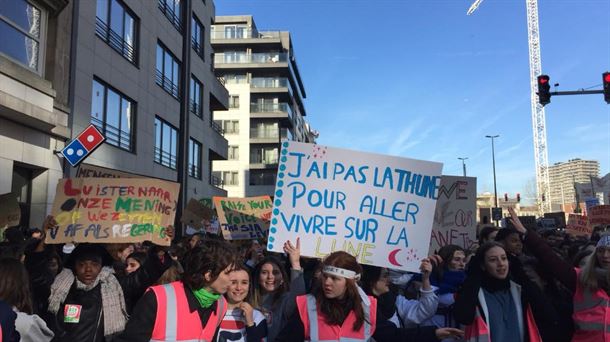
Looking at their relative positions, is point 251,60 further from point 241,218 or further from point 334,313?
point 334,313

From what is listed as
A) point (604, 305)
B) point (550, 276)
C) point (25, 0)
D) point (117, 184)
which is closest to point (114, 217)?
point (117, 184)

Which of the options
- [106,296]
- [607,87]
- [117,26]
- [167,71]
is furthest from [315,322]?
[167,71]

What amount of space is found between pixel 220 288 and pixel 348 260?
1.05 meters

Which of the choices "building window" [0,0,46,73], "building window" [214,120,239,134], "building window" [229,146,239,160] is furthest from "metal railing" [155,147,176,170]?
"building window" [214,120,239,134]

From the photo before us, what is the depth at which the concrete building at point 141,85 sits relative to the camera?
13.6 meters

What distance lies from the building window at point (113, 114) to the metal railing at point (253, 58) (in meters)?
44.1

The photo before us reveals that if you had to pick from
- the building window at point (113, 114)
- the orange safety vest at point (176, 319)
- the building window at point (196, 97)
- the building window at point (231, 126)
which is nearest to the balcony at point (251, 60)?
the building window at point (231, 126)

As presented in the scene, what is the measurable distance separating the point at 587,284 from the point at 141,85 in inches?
672

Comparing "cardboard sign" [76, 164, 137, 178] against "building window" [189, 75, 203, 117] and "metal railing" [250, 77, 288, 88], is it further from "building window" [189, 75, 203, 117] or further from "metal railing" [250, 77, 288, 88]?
"metal railing" [250, 77, 288, 88]

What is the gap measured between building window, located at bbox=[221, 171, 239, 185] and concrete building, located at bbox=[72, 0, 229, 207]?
31.5 m

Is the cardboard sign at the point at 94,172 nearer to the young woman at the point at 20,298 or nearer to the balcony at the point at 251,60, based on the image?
the young woman at the point at 20,298

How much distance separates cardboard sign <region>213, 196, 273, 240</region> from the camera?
9656 millimetres

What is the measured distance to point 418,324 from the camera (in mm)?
4133

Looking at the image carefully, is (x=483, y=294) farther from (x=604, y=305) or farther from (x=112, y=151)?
(x=112, y=151)
